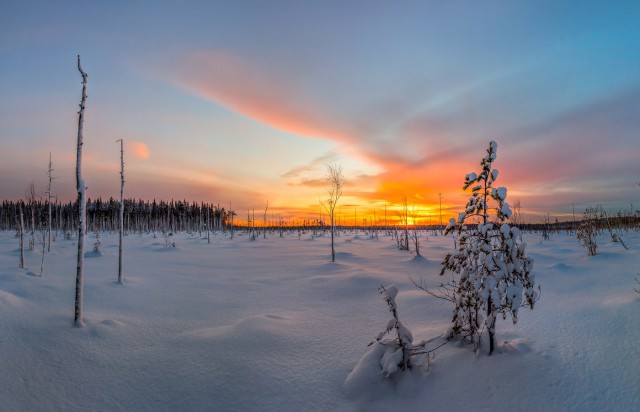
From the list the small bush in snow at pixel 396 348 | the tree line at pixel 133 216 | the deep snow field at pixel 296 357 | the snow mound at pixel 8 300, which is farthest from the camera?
the tree line at pixel 133 216

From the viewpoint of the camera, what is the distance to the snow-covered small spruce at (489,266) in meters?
3.97

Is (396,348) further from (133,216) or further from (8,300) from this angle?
(133,216)

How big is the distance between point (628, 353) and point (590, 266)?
41.1ft

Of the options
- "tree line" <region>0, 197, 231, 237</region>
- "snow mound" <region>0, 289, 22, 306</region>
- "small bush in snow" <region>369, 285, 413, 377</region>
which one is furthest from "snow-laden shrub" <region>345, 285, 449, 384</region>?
"tree line" <region>0, 197, 231, 237</region>

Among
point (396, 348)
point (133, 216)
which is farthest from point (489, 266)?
point (133, 216)

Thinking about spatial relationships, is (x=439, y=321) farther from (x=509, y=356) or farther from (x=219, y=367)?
(x=219, y=367)

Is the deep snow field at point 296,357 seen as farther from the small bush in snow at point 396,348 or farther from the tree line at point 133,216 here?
the tree line at point 133,216

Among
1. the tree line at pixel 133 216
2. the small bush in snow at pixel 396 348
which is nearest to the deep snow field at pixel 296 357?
the small bush in snow at pixel 396 348

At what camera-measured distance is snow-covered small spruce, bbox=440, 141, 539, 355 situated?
3971mm

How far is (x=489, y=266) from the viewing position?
13.3ft

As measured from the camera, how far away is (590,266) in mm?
13828

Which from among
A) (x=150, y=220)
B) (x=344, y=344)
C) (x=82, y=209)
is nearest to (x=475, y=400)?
(x=344, y=344)

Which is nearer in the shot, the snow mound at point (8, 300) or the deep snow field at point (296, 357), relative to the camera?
the deep snow field at point (296, 357)

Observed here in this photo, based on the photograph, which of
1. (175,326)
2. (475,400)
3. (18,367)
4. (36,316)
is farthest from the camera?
(175,326)
